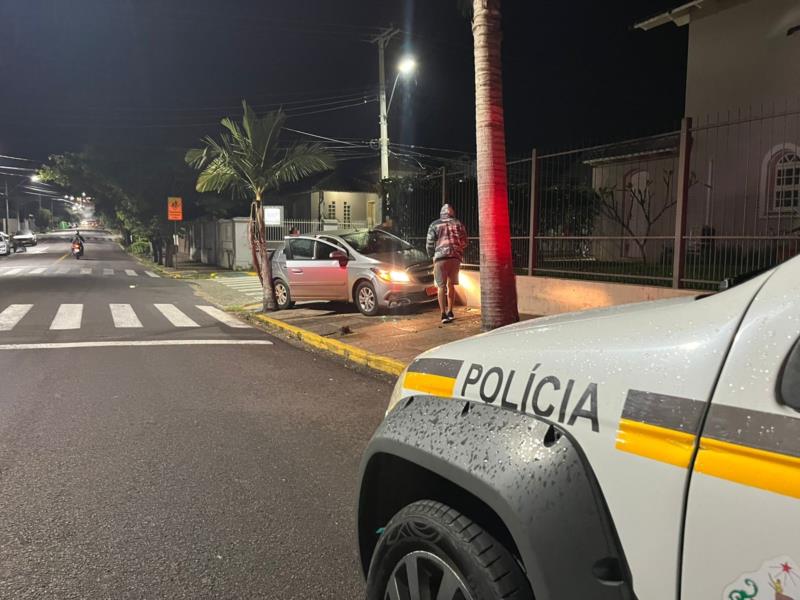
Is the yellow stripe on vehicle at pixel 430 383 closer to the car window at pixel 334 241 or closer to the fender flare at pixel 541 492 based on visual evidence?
the fender flare at pixel 541 492

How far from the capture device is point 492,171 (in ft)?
25.0

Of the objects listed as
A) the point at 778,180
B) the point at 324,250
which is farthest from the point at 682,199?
the point at 324,250

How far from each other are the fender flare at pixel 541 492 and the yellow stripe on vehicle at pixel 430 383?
0.11 meters

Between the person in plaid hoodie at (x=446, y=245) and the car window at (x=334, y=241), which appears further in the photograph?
the car window at (x=334, y=241)

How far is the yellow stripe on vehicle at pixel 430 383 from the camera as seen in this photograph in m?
1.93

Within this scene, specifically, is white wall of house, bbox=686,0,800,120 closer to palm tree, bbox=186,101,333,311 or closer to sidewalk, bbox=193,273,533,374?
sidewalk, bbox=193,273,533,374

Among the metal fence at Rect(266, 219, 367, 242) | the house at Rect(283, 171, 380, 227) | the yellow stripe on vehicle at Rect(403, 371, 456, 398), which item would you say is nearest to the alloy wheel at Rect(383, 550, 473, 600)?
the yellow stripe on vehicle at Rect(403, 371, 456, 398)

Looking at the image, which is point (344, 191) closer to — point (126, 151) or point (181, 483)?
point (126, 151)

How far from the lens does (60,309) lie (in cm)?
1312

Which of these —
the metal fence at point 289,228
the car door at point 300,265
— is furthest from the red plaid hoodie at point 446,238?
the metal fence at point 289,228

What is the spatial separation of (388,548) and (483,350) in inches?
28.4

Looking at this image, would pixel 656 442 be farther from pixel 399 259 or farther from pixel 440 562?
pixel 399 259

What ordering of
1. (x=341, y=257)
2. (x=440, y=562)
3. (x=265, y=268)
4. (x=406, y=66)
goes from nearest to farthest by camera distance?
(x=440, y=562) → (x=341, y=257) → (x=265, y=268) → (x=406, y=66)

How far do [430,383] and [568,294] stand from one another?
7808mm
